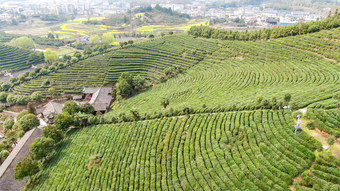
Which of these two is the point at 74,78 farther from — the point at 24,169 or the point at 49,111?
the point at 24,169

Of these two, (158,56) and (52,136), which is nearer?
(52,136)

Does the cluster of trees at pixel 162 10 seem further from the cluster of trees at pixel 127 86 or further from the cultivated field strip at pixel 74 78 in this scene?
the cluster of trees at pixel 127 86

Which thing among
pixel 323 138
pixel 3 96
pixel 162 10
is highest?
pixel 162 10

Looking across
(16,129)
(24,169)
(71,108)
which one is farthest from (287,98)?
(16,129)

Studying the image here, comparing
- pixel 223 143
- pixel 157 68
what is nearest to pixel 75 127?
pixel 223 143

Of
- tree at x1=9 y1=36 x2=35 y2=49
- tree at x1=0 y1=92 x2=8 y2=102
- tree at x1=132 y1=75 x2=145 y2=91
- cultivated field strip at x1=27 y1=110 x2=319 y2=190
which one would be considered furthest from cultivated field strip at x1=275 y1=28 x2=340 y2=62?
tree at x1=9 y1=36 x2=35 y2=49

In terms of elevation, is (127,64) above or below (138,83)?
above

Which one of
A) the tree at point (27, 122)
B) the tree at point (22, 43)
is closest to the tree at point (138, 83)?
the tree at point (27, 122)

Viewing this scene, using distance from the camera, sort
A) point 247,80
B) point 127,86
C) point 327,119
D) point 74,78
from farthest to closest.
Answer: point 74,78
point 127,86
point 247,80
point 327,119
